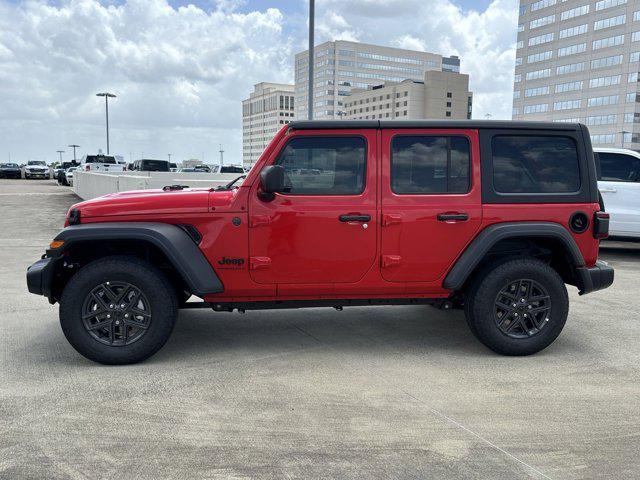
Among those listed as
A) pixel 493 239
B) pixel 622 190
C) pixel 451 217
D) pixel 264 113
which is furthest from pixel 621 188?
pixel 264 113

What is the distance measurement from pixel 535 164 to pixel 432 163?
0.92m

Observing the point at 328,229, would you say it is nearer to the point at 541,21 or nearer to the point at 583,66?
the point at 583,66

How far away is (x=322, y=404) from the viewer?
3895mm

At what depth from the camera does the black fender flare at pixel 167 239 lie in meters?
4.41

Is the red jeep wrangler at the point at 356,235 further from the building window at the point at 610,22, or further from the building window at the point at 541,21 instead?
the building window at the point at 541,21

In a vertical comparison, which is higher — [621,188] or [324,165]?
[324,165]

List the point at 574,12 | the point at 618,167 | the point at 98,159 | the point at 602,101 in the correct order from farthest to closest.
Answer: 1. the point at 574,12
2. the point at 602,101
3. the point at 98,159
4. the point at 618,167

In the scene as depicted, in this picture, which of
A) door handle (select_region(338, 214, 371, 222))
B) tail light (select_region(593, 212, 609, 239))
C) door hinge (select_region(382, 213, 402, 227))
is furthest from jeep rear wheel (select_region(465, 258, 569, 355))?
door handle (select_region(338, 214, 371, 222))

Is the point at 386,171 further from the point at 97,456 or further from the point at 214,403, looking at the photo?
the point at 97,456

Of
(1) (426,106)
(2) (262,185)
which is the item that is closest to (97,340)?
(2) (262,185)

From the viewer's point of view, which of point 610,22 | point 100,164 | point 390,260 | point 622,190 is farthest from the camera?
point 610,22

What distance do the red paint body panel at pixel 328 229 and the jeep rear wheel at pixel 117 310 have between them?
0.38 meters

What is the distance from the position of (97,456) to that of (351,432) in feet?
4.83

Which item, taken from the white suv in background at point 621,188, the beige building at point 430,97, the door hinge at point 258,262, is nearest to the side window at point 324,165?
the door hinge at point 258,262
